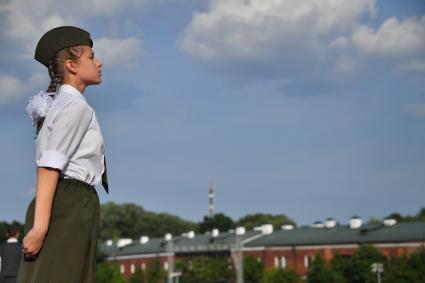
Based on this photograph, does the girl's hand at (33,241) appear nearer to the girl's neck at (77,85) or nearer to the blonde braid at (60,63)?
the blonde braid at (60,63)

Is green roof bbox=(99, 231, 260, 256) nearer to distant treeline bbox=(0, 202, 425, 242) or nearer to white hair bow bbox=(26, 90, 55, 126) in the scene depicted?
distant treeline bbox=(0, 202, 425, 242)

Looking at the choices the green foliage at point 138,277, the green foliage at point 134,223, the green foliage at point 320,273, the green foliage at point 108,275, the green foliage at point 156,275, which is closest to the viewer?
the green foliage at point 320,273

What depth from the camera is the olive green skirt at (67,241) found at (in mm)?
3051

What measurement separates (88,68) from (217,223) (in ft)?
377

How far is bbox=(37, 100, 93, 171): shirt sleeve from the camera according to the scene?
3.14 m

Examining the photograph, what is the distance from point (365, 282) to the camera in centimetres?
6381

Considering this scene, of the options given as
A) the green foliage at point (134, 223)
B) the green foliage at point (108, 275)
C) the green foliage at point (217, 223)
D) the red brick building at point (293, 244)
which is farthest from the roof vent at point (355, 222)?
the green foliage at point (134, 223)

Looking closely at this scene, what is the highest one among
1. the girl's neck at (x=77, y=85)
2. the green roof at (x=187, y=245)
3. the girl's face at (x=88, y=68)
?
the green roof at (x=187, y=245)

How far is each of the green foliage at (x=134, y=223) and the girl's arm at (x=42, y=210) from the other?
120 m

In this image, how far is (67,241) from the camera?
121 inches

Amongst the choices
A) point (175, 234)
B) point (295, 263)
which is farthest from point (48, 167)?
point (175, 234)

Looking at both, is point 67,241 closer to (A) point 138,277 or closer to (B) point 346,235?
(B) point 346,235

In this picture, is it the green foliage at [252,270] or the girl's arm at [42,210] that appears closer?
the girl's arm at [42,210]

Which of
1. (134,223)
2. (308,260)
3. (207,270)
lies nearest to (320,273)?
(308,260)
